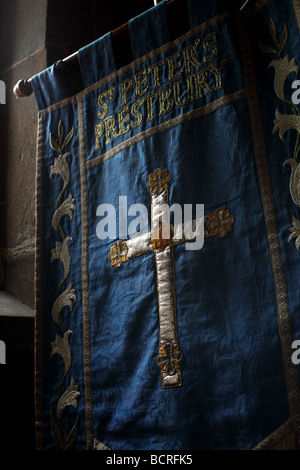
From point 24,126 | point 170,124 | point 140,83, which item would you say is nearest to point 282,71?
point 170,124

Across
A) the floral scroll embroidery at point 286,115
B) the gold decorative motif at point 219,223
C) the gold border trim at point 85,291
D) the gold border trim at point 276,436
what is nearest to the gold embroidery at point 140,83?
the gold border trim at point 85,291

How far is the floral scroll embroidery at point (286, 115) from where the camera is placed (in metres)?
1.24

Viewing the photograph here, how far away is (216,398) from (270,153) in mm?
634

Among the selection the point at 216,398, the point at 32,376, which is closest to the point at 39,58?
the point at 32,376

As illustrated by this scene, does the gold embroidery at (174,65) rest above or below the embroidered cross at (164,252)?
above

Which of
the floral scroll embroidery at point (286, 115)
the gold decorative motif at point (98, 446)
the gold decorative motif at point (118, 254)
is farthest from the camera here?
the gold decorative motif at point (118, 254)

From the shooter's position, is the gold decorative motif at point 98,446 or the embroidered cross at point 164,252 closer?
the embroidered cross at point 164,252

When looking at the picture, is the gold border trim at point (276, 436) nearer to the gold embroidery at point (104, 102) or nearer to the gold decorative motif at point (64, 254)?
the gold decorative motif at point (64, 254)

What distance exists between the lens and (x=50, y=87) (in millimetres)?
1929

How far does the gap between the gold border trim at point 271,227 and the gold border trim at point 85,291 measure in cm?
65

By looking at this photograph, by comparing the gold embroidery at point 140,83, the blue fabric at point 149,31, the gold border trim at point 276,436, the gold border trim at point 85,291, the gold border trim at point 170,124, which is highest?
the blue fabric at point 149,31

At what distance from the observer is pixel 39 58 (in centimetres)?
230

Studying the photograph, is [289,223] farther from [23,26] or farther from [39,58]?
[23,26]

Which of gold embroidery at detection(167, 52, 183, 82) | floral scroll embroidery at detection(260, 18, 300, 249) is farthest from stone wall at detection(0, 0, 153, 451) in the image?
floral scroll embroidery at detection(260, 18, 300, 249)
